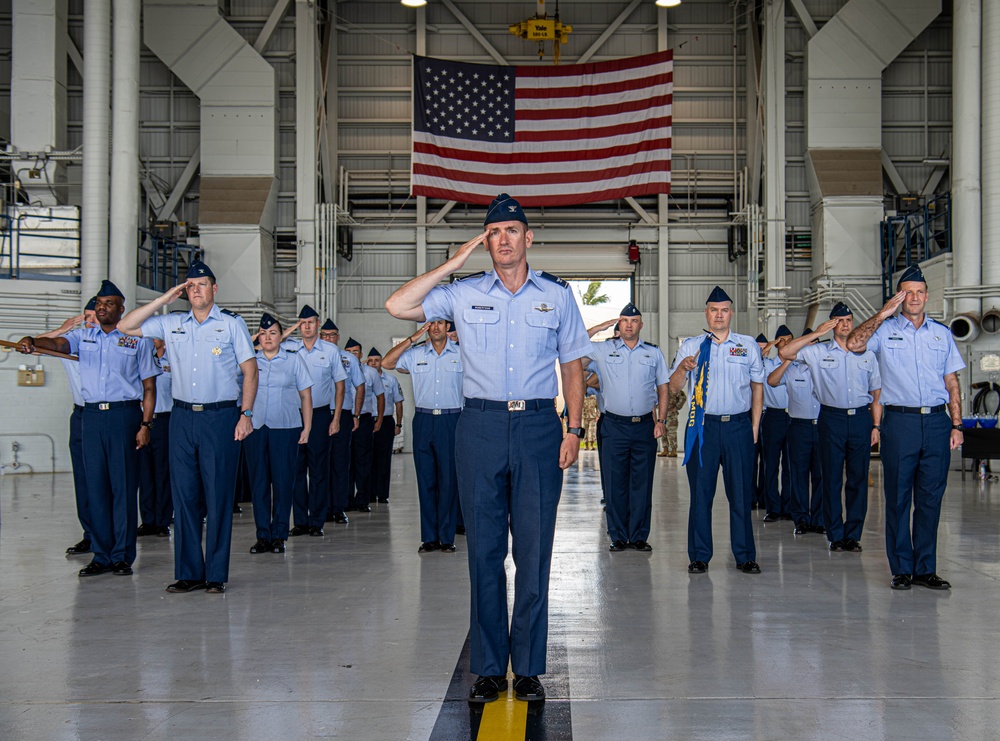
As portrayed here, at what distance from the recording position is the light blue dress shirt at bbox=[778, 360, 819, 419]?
9438 millimetres

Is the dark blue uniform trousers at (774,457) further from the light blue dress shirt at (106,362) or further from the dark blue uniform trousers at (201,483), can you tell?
the light blue dress shirt at (106,362)

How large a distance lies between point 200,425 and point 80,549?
8.06ft

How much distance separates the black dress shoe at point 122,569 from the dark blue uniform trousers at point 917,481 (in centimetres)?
509

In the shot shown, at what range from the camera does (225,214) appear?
2003cm

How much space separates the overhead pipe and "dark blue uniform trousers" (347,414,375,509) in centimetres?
566

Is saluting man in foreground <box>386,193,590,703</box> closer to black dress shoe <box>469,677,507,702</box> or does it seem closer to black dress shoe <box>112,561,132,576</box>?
black dress shoe <box>469,677,507,702</box>

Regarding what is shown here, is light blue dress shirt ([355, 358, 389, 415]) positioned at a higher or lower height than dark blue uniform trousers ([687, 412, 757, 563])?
higher

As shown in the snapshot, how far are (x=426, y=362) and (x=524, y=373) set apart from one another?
4440mm

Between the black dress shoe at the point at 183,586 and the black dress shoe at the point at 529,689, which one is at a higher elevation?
the black dress shoe at the point at 529,689

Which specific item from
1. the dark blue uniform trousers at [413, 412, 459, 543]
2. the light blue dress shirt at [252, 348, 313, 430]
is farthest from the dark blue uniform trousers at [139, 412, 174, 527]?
the dark blue uniform trousers at [413, 412, 459, 543]

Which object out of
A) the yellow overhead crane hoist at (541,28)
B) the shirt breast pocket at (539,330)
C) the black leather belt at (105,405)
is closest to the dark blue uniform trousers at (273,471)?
the black leather belt at (105,405)

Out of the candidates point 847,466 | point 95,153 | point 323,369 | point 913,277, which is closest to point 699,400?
point 913,277

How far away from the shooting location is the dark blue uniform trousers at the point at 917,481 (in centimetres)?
645

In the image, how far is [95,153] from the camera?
1532 cm
